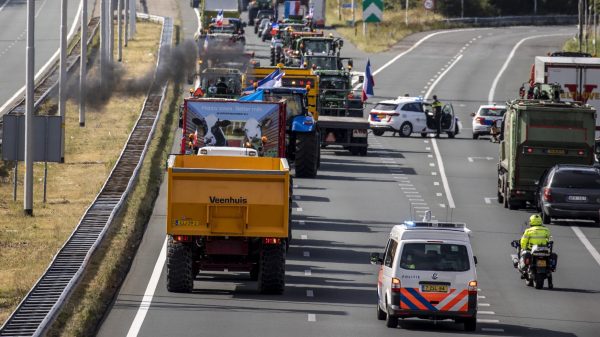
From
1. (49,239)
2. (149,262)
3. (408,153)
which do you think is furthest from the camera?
(408,153)

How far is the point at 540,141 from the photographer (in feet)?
153

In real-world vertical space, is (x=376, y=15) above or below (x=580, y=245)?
above

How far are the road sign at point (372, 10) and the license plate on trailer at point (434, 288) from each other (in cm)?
9171

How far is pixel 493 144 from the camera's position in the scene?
221ft

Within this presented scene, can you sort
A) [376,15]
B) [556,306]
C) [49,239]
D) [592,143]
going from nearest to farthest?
[556,306]
[49,239]
[592,143]
[376,15]

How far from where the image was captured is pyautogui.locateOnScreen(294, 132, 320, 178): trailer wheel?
165ft

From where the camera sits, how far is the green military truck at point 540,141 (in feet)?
153

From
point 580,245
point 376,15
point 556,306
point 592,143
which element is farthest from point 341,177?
point 376,15

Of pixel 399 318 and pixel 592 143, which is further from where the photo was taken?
pixel 592 143

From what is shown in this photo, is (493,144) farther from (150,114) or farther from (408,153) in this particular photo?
(150,114)

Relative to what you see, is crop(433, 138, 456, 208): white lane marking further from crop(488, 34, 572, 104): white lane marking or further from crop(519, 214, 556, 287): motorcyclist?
crop(488, 34, 572, 104): white lane marking

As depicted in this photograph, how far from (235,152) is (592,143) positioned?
16.6 m

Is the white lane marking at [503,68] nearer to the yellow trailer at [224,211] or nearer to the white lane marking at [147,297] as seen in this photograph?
the white lane marking at [147,297]

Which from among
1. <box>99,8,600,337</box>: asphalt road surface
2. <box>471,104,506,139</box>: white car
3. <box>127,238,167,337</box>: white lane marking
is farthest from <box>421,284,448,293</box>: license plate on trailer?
<box>471,104,506,139</box>: white car
